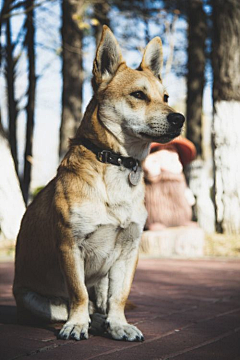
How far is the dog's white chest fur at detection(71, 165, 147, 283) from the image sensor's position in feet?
10.5

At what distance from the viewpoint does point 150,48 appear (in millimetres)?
3986

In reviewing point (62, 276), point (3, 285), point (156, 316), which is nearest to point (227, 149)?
point (3, 285)

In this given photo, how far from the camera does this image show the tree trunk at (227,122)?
989 centimetres

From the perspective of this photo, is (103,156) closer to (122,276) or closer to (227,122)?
(122,276)

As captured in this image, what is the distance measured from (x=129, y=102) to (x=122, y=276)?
1169mm

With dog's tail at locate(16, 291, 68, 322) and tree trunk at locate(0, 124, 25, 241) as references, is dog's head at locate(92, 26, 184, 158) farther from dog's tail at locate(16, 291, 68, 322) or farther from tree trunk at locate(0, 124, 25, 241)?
tree trunk at locate(0, 124, 25, 241)

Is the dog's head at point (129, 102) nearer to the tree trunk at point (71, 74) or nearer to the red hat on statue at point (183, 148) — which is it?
the red hat on statue at point (183, 148)

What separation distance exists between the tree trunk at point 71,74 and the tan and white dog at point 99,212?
30.2 ft

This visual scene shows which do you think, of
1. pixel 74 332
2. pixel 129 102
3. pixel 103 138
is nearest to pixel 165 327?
pixel 74 332

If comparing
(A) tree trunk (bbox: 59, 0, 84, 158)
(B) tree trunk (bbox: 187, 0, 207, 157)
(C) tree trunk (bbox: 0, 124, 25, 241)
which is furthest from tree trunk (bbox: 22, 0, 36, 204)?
(C) tree trunk (bbox: 0, 124, 25, 241)

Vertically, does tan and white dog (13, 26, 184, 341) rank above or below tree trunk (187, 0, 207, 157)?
below

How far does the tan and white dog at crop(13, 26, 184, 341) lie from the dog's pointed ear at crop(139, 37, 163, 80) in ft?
0.71

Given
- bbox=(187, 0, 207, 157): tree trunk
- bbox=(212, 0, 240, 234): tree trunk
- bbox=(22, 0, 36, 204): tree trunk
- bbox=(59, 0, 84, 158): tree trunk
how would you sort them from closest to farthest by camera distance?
bbox=(212, 0, 240, 234): tree trunk < bbox=(59, 0, 84, 158): tree trunk < bbox=(187, 0, 207, 157): tree trunk < bbox=(22, 0, 36, 204): tree trunk

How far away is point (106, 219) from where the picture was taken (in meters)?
3.24
